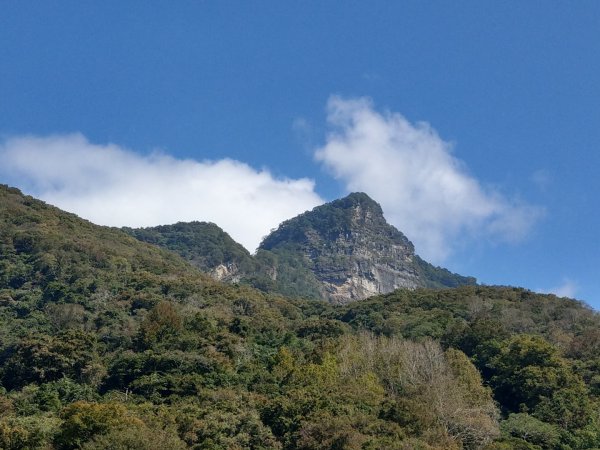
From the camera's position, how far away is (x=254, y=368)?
44.9 meters

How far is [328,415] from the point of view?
3350 cm

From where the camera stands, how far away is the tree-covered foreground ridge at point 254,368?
3262 centimetres

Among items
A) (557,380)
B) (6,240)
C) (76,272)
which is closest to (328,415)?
(557,380)

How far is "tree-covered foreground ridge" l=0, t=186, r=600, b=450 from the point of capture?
32625 mm

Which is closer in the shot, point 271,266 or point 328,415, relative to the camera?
point 328,415

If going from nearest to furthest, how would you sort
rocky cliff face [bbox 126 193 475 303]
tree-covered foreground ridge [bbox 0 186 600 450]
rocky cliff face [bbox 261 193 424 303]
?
tree-covered foreground ridge [bbox 0 186 600 450], rocky cliff face [bbox 126 193 475 303], rocky cliff face [bbox 261 193 424 303]

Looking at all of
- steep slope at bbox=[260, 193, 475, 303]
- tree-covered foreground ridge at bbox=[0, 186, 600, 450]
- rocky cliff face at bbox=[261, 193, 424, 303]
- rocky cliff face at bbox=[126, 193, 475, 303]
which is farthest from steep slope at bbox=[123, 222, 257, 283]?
tree-covered foreground ridge at bbox=[0, 186, 600, 450]

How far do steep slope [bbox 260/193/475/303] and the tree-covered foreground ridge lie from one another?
325ft

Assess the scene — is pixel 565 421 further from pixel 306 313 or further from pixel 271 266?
pixel 271 266

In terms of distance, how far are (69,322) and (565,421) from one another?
38.1 meters

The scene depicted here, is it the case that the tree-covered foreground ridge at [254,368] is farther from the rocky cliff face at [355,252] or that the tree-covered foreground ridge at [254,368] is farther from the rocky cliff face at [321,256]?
the rocky cliff face at [355,252]

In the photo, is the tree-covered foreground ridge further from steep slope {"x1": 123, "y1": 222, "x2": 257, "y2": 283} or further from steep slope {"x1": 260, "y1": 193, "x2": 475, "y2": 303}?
steep slope {"x1": 260, "y1": 193, "x2": 475, "y2": 303}

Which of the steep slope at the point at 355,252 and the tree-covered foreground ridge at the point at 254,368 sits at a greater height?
the steep slope at the point at 355,252

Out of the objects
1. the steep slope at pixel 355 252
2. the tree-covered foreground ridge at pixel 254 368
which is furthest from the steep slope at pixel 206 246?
the tree-covered foreground ridge at pixel 254 368
